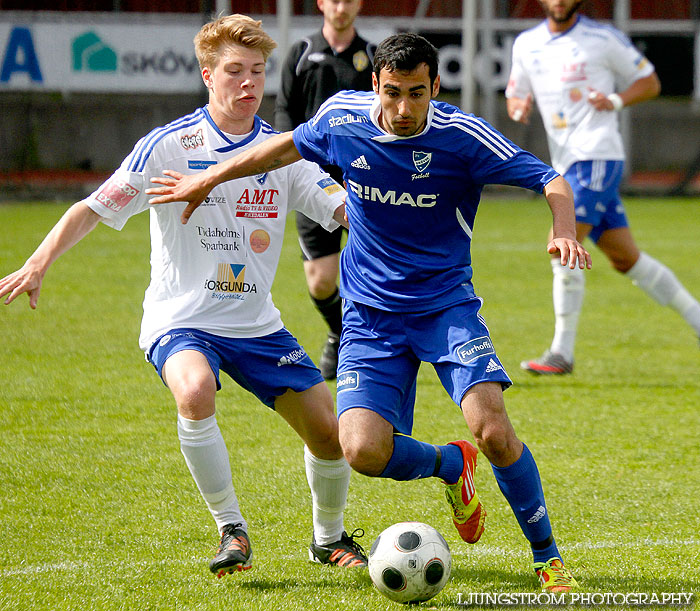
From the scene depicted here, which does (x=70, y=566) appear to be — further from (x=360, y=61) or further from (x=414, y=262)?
(x=360, y=61)

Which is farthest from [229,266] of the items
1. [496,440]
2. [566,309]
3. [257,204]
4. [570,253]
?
[566,309]

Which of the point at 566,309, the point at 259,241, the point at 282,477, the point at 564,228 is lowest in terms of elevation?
the point at 566,309

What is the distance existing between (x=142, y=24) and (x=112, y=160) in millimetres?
2564

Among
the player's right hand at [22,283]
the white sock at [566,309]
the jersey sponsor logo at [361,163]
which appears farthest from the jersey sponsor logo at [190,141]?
the white sock at [566,309]

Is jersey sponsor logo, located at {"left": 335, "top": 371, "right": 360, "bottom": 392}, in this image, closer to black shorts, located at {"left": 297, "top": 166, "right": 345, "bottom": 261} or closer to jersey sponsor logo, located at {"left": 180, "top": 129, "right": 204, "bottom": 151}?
jersey sponsor logo, located at {"left": 180, "top": 129, "right": 204, "bottom": 151}

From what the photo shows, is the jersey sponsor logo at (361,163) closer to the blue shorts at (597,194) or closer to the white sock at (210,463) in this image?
the white sock at (210,463)

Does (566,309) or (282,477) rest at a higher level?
(282,477)

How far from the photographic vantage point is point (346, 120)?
12.5 feet

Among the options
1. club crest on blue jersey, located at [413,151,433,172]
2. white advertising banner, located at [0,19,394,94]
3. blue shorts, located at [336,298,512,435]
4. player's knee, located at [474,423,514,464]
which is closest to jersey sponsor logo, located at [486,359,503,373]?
blue shorts, located at [336,298,512,435]

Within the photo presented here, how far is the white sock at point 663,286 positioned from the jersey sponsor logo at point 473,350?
382 cm

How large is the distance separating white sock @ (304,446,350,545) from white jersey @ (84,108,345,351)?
0.54 m

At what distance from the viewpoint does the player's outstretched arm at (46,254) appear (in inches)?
141

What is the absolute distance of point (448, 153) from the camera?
12.1 ft

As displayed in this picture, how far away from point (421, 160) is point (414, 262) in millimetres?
359
